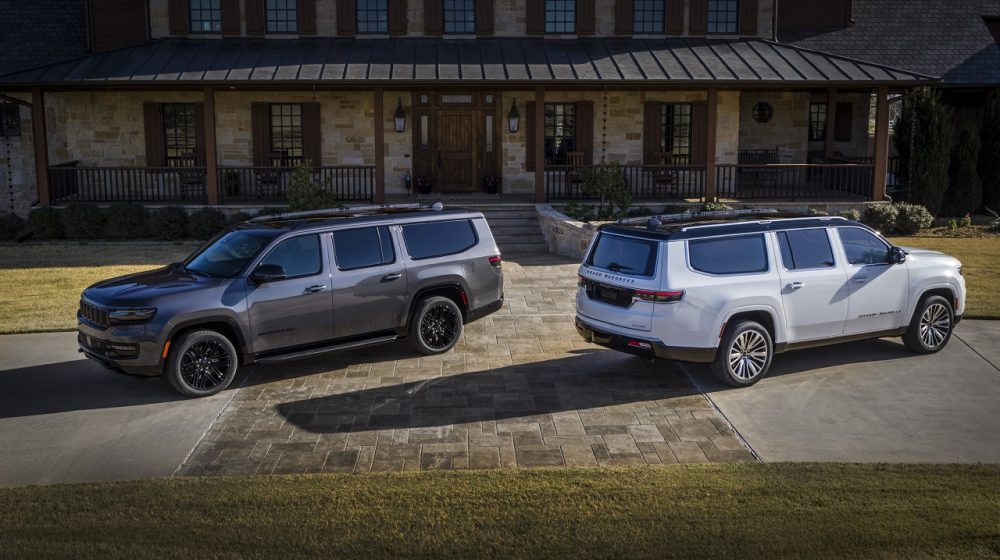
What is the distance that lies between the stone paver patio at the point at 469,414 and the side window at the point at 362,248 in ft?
3.93

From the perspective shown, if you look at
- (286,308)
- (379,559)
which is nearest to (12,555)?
(379,559)

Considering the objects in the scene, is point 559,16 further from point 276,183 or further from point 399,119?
point 276,183

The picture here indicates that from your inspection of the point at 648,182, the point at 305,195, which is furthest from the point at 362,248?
the point at 648,182

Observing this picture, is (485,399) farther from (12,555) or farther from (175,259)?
(175,259)

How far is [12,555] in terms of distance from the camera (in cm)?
614

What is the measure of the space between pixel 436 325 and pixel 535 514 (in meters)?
4.98

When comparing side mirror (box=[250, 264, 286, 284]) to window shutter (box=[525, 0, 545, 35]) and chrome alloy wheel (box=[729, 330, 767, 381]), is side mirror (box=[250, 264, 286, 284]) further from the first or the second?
window shutter (box=[525, 0, 545, 35])

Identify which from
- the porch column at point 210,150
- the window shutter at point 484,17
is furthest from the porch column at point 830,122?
the porch column at point 210,150

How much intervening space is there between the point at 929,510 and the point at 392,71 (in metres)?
16.9

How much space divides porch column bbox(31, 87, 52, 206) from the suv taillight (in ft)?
54.3

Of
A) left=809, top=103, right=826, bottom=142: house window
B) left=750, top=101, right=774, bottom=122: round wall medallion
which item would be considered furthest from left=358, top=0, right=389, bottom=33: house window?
left=809, top=103, right=826, bottom=142: house window

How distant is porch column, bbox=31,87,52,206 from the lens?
21.0 meters

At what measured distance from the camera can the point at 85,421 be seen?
8.99 m

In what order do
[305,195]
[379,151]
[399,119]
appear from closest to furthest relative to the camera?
[305,195], [379,151], [399,119]
